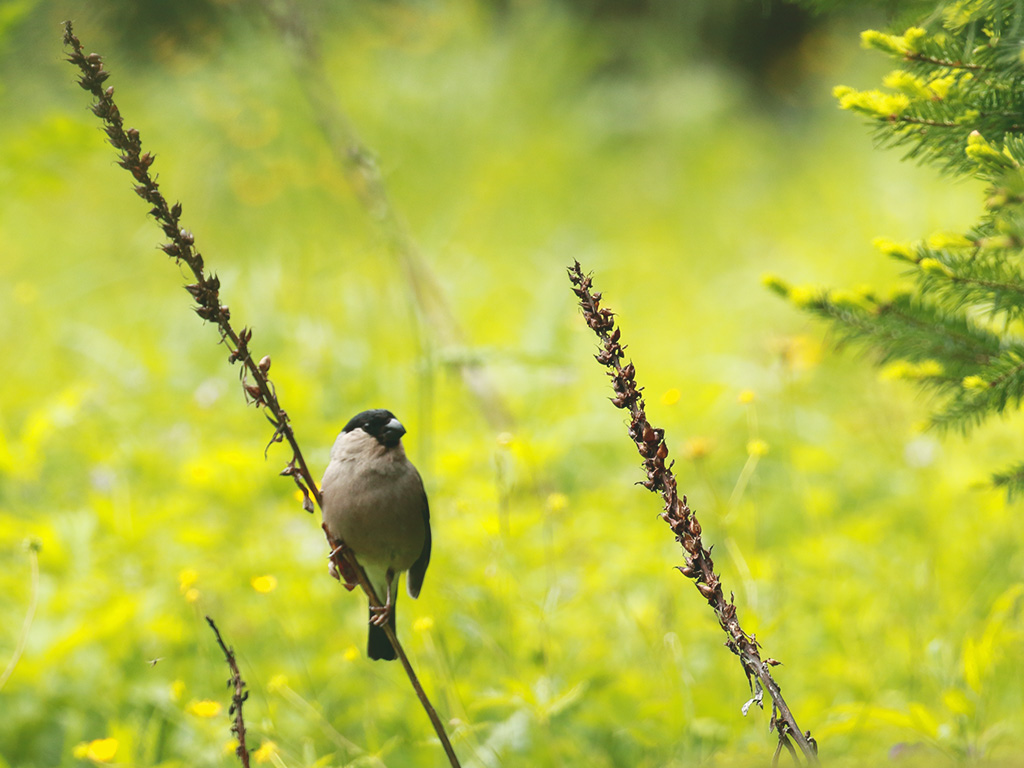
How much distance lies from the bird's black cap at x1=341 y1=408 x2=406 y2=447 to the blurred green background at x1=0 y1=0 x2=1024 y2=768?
1.84ft

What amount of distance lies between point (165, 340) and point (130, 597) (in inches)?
136

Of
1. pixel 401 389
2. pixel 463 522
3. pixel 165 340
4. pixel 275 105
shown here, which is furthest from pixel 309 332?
pixel 463 522

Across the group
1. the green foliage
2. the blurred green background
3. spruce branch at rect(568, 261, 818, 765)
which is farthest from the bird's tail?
the green foliage

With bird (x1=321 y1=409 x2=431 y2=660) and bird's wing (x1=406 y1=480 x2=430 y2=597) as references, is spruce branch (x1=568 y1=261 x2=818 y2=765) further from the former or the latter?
bird's wing (x1=406 y1=480 x2=430 y2=597)

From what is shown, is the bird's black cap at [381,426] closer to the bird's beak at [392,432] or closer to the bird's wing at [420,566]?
the bird's beak at [392,432]

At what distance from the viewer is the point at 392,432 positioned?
215 centimetres

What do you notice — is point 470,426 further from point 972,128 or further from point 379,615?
point 972,128

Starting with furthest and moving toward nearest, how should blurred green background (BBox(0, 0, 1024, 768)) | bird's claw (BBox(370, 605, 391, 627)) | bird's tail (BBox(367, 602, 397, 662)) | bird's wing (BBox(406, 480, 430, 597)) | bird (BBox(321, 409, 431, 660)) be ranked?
blurred green background (BBox(0, 0, 1024, 768)), bird's tail (BBox(367, 602, 397, 662)), bird's wing (BBox(406, 480, 430, 597)), bird (BBox(321, 409, 431, 660)), bird's claw (BBox(370, 605, 391, 627))

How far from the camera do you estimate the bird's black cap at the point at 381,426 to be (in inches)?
84.7

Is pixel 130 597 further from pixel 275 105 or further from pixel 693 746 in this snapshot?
pixel 275 105

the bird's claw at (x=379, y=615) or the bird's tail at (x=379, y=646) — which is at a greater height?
the bird's tail at (x=379, y=646)

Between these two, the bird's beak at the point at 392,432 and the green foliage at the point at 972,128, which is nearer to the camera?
the green foliage at the point at 972,128

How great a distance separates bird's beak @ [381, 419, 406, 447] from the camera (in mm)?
2137

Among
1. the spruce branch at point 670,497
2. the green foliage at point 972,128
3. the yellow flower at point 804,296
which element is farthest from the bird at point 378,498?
the green foliage at point 972,128
